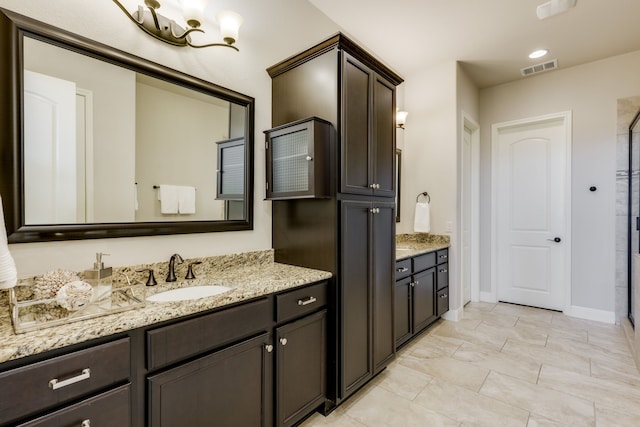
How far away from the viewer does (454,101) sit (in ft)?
11.2

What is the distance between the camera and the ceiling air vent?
11.5 feet

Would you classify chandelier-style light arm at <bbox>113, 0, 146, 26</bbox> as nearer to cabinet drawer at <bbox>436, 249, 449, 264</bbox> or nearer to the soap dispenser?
the soap dispenser

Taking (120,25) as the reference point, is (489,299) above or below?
below

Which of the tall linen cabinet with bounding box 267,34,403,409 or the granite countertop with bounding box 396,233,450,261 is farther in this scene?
the granite countertop with bounding box 396,233,450,261

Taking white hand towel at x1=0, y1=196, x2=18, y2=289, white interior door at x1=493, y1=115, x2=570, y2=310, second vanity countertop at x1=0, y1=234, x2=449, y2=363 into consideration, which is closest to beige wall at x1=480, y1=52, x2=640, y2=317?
white interior door at x1=493, y1=115, x2=570, y2=310

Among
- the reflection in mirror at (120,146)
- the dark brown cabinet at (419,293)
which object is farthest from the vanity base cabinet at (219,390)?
the dark brown cabinet at (419,293)

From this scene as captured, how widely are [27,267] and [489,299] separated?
185 inches

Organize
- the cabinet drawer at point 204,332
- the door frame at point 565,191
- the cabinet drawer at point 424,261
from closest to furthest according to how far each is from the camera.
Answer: the cabinet drawer at point 204,332 < the cabinet drawer at point 424,261 < the door frame at point 565,191

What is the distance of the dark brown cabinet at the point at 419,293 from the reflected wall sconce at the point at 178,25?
208cm

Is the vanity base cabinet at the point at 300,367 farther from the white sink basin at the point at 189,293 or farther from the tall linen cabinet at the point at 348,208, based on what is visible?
the white sink basin at the point at 189,293

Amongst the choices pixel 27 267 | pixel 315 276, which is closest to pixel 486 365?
pixel 315 276

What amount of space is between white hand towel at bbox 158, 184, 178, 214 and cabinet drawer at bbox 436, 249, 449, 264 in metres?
2.62

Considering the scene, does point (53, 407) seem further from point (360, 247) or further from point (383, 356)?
point (383, 356)

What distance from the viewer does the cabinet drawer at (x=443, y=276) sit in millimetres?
3295
